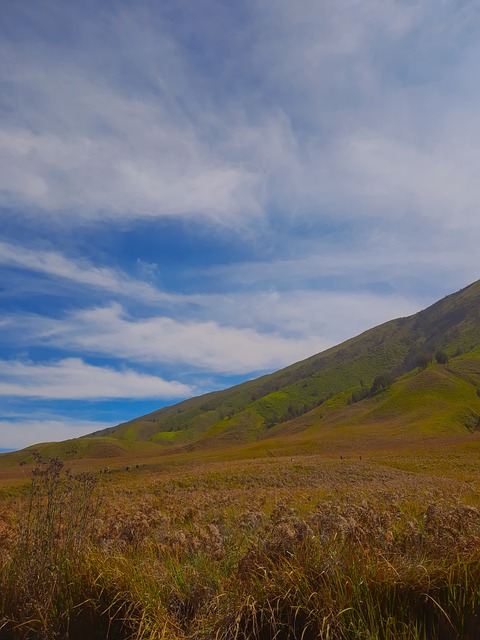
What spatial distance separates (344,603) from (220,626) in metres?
1.00

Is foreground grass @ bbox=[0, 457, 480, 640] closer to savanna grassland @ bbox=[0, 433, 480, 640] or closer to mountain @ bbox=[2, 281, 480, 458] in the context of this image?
savanna grassland @ bbox=[0, 433, 480, 640]

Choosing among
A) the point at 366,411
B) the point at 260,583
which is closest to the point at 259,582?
the point at 260,583

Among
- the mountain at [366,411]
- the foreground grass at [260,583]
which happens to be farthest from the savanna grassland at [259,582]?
the mountain at [366,411]

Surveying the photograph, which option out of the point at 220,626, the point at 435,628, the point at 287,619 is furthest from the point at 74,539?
the point at 435,628

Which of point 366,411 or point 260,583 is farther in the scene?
point 366,411

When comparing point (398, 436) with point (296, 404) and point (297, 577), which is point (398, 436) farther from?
point (296, 404)

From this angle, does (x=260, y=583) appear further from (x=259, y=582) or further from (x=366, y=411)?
(x=366, y=411)

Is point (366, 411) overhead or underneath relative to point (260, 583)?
underneath

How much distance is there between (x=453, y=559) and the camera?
361 centimetres

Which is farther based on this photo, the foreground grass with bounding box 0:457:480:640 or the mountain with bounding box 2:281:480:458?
the mountain with bounding box 2:281:480:458

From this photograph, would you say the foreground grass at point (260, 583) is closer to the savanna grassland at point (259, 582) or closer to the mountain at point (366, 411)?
the savanna grassland at point (259, 582)

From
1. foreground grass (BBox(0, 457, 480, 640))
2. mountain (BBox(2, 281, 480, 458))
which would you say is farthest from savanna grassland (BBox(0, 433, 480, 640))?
mountain (BBox(2, 281, 480, 458))

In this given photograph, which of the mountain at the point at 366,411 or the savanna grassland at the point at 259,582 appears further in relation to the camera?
the mountain at the point at 366,411

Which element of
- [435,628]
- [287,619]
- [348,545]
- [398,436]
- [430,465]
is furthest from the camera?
[398,436]
